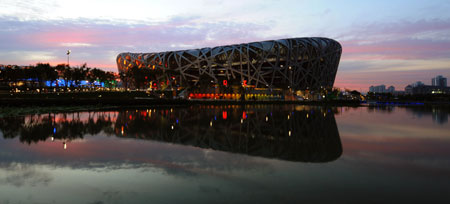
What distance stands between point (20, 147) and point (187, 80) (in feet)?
350

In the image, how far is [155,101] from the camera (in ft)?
192

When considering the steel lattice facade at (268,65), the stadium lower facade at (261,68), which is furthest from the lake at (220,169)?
the steel lattice facade at (268,65)

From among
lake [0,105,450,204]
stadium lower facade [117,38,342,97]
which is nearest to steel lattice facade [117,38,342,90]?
stadium lower facade [117,38,342,97]

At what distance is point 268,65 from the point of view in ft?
347

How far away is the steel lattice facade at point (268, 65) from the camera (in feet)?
341

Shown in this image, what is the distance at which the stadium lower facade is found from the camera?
103250 mm

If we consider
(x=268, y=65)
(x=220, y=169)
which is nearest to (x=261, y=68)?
(x=268, y=65)

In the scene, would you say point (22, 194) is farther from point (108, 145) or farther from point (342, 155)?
point (342, 155)

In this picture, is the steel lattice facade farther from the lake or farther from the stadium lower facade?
the lake

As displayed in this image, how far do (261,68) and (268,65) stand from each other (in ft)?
7.94

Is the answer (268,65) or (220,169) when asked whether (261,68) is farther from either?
(220,169)

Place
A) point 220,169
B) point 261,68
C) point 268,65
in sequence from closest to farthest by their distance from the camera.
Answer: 1. point 220,169
2. point 268,65
3. point 261,68

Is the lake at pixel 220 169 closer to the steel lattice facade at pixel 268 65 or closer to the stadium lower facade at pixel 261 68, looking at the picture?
the stadium lower facade at pixel 261 68

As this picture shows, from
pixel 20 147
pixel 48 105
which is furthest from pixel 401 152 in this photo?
pixel 48 105
